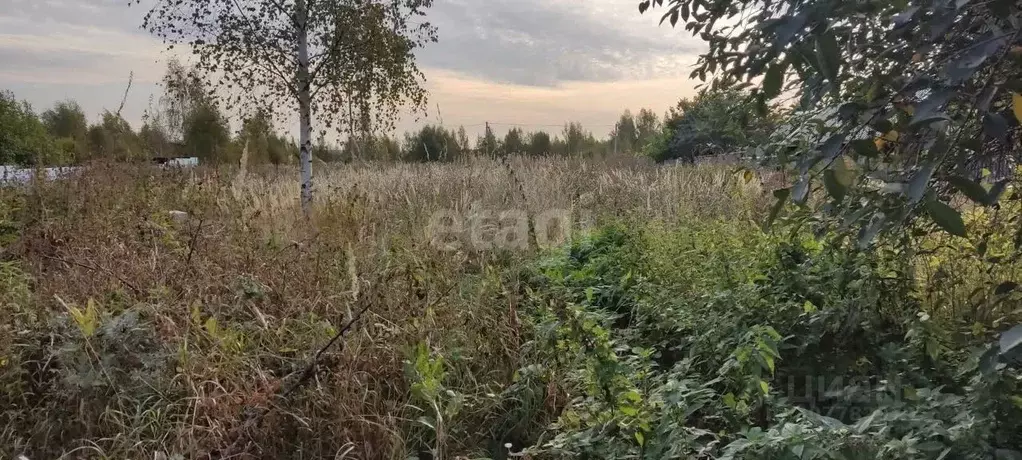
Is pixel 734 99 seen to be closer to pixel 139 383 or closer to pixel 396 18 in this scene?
pixel 139 383

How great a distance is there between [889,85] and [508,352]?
1.68 meters

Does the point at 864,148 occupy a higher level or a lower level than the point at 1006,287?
higher

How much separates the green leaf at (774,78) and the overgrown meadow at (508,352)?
51 cm

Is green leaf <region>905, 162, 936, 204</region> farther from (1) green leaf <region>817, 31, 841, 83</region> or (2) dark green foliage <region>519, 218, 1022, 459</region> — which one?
(2) dark green foliage <region>519, 218, 1022, 459</region>

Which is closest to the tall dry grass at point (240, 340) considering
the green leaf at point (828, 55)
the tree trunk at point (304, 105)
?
the tree trunk at point (304, 105)

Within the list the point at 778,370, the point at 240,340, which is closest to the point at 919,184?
the point at 778,370

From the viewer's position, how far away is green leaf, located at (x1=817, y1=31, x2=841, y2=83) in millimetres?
912

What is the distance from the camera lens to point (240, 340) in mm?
2434

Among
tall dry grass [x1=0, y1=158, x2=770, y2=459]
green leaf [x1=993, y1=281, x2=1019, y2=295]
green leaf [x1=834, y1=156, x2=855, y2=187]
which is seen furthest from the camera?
tall dry grass [x1=0, y1=158, x2=770, y2=459]

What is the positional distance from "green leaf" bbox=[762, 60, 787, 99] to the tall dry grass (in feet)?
4.79

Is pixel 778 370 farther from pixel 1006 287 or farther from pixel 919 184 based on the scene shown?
pixel 919 184

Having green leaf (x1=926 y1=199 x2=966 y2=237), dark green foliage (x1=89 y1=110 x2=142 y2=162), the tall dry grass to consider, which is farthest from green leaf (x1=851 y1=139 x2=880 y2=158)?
dark green foliage (x1=89 y1=110 x2=142 y2=162)

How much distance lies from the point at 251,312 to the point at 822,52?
2.50 meters

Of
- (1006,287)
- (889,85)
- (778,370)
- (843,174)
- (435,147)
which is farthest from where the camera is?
(435,147)
